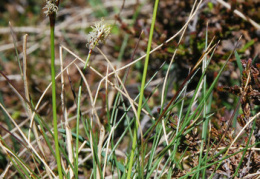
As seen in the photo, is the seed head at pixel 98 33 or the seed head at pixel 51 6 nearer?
the seed head at pixel 51 6

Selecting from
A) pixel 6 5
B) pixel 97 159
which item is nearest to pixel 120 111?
pixel 97 159

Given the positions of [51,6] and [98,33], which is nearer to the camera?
[51,6]

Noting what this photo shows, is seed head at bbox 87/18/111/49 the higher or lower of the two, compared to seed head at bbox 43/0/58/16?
lower

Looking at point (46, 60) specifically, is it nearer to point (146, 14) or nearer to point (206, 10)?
point (146, 14)

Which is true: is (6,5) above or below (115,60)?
above

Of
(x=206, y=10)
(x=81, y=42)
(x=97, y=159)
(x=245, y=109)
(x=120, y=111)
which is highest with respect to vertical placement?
(x=206, y=10)

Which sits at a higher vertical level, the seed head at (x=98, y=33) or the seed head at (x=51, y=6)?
the seed head at (x=51, y=6)

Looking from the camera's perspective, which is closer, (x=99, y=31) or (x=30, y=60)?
(x=99, y=31)

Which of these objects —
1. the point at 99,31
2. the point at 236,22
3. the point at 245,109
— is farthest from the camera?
the point at 236,22

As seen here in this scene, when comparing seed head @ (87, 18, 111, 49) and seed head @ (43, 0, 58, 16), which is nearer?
seed head @ (43, 0, 58, 16)

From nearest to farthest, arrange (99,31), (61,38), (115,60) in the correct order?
(99,31) < (115,60) < (61,38)

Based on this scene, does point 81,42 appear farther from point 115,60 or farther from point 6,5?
point 6,5
